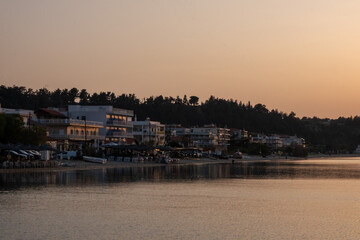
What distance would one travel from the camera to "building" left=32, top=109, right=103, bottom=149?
123 metres

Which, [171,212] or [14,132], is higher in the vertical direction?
[14,132]

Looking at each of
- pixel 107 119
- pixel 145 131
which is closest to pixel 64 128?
pixel 107 119

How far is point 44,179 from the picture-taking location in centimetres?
6141

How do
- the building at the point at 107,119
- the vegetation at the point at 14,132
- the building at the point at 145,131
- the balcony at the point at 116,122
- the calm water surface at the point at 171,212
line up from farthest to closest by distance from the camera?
the building at the point at 145,131 → the balcony at the point at 116,122 → the building at the point at 107,119 → the vegetation at the point at 14,132 → the calm water surface at the point at 171,212

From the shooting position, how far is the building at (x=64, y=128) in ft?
404

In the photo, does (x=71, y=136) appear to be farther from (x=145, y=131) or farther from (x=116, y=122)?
(x=145, y=131)

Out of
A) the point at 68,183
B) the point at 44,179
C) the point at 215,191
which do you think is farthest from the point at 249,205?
the point at 44,179

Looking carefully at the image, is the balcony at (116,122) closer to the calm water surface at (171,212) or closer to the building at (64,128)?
the building at (64,128)

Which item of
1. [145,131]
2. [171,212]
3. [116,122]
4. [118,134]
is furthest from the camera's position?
[145,131]

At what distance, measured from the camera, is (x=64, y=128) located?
125188 millimetres

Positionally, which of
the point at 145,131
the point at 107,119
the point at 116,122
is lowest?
the point at 145,131

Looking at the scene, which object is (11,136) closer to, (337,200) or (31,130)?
(31,130)

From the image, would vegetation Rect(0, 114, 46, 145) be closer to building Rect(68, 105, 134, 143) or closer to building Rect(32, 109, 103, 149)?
building Rect(32, 109, 103, 149)

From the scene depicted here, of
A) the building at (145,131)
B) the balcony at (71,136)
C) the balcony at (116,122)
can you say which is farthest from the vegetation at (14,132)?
the building at (145,131)
